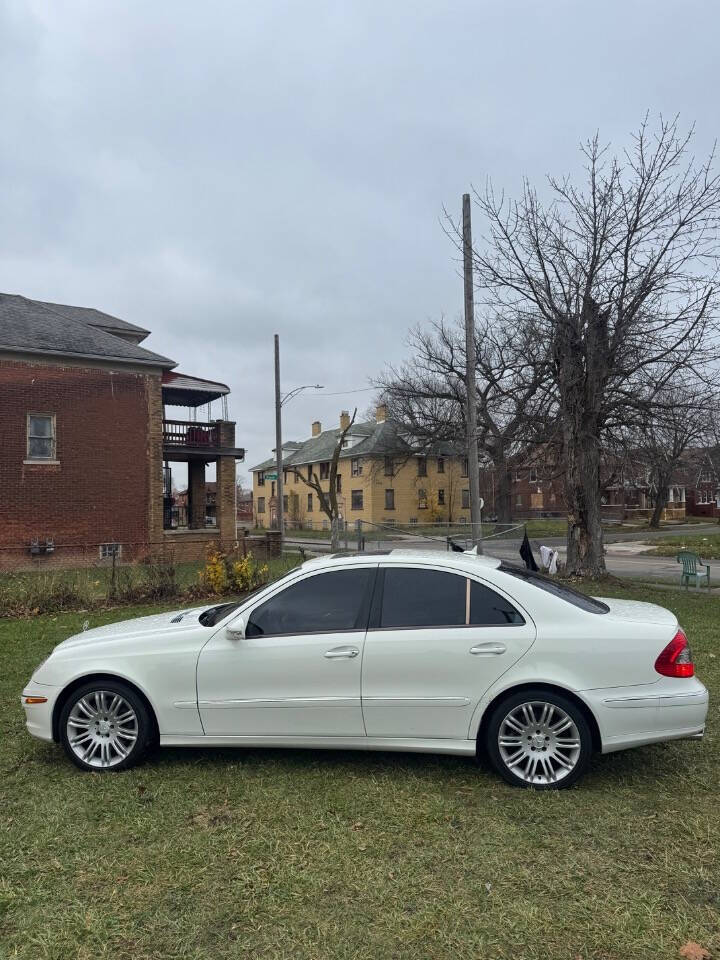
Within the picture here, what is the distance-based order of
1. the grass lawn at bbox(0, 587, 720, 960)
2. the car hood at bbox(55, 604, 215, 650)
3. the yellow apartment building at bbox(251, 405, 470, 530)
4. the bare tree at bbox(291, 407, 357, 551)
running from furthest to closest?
the yellow apartment building at bbox(251, 405, 470, 530)
the bare tree at bbox(291, 407, 357, 551)
the car hood at bbox(55, 604, 215, 650)
the grass lawn at bbox(0, 587, 720, 960)

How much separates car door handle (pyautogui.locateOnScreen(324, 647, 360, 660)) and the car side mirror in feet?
1.85

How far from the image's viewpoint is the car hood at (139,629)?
476 centimetres

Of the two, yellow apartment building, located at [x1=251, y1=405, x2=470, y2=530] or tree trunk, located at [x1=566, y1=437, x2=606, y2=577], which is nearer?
tree trunk, located at [x1=566, y1=437, x2=606, y2=577]

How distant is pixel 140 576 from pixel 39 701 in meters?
8.30

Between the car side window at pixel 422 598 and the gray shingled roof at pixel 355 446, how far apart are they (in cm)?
A: 3481

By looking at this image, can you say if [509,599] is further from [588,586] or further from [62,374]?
[62,374]

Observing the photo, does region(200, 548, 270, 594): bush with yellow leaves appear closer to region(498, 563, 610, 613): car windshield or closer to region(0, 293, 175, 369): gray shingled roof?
region(498, 563, 610, 613): car windshield

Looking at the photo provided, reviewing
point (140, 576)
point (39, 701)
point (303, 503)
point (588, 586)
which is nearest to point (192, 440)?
point (140, 576)

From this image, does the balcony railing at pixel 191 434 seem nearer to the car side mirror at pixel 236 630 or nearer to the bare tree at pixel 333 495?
the bare tree at pixel 333 495

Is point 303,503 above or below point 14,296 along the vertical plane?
below

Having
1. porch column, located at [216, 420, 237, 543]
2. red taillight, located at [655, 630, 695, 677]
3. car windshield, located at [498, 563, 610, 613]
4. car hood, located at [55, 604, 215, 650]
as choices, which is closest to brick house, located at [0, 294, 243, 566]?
porch column, located at [216, 420, 237, 543]

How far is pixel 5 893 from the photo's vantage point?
317cm

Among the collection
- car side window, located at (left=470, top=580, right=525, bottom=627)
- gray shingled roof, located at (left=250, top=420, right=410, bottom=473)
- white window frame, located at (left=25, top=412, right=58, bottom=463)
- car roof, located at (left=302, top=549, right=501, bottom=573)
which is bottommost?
car side window, located at (left=470, top=580, right=525, bottom=627)

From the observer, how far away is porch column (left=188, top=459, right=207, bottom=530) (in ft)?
84.5
